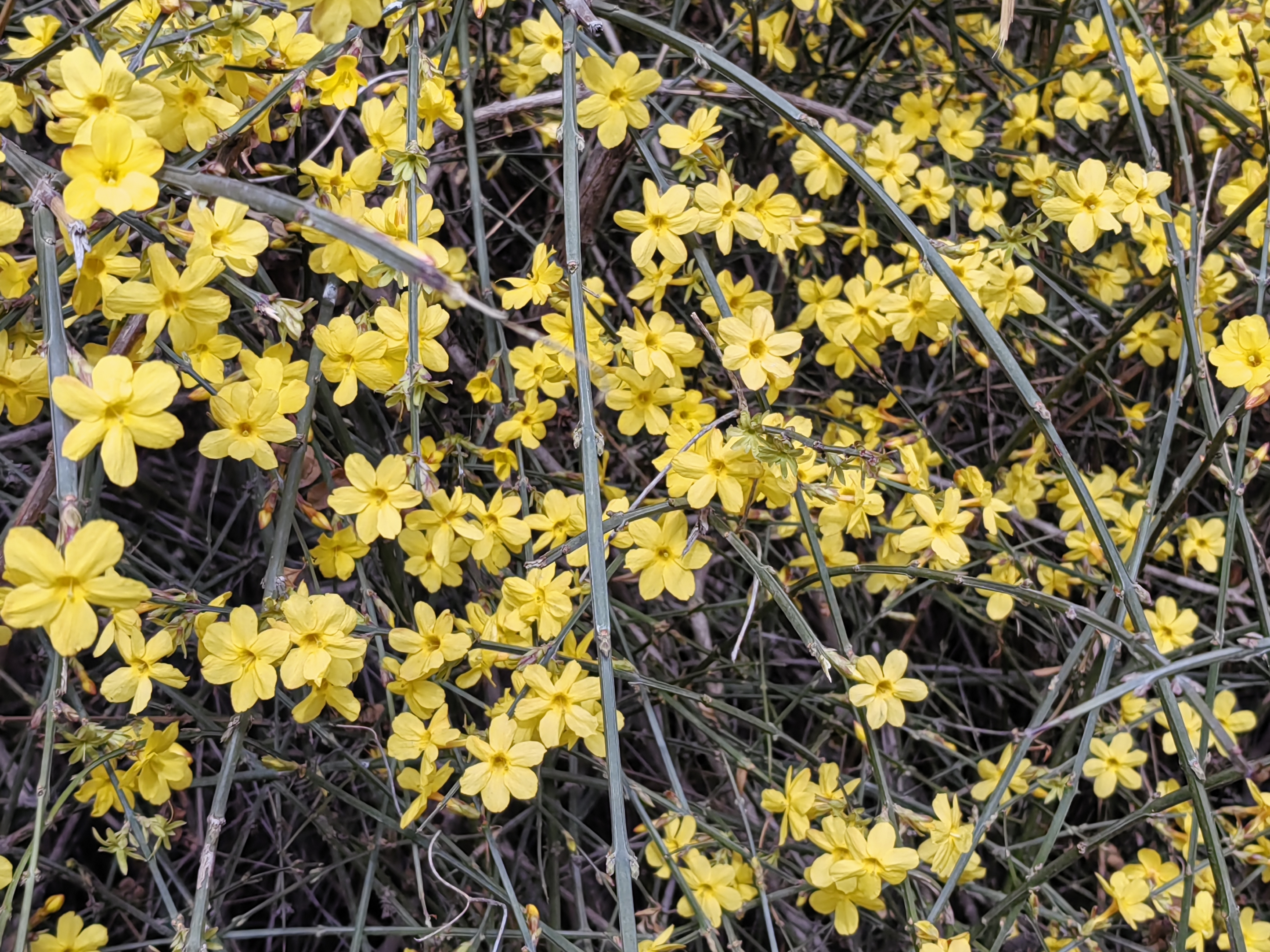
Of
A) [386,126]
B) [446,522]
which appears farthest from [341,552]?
[386,126]

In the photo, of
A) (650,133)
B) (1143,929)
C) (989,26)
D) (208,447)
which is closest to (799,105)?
(650,133)

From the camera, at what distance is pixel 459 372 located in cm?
179

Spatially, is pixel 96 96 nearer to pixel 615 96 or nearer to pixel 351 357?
pixel 351 357

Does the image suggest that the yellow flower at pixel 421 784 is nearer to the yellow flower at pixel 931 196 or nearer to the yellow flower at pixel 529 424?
the yellow flower at pixel 529 424

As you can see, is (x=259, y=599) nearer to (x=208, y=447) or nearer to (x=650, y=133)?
(x=208, y=447)

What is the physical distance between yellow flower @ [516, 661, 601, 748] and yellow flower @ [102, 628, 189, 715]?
367mm

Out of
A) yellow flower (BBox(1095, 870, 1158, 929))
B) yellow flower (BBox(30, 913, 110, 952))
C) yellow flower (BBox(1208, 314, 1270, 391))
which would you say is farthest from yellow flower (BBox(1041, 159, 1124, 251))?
yellow flower (BBox(30, 913, 110, 952))

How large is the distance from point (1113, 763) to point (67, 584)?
4.87ft

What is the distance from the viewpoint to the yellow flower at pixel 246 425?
100cm

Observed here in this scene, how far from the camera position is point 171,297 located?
3.12 feet

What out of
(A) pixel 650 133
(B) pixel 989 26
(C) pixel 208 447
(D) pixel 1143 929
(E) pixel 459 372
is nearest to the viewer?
(C) pixel 208 447

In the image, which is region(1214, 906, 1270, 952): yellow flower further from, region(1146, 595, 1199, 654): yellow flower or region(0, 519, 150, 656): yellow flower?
region(0, 519, 150, 656): yellow flower

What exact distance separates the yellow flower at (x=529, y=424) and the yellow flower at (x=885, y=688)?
524 millimetres

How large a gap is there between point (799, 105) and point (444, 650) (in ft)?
3.74
